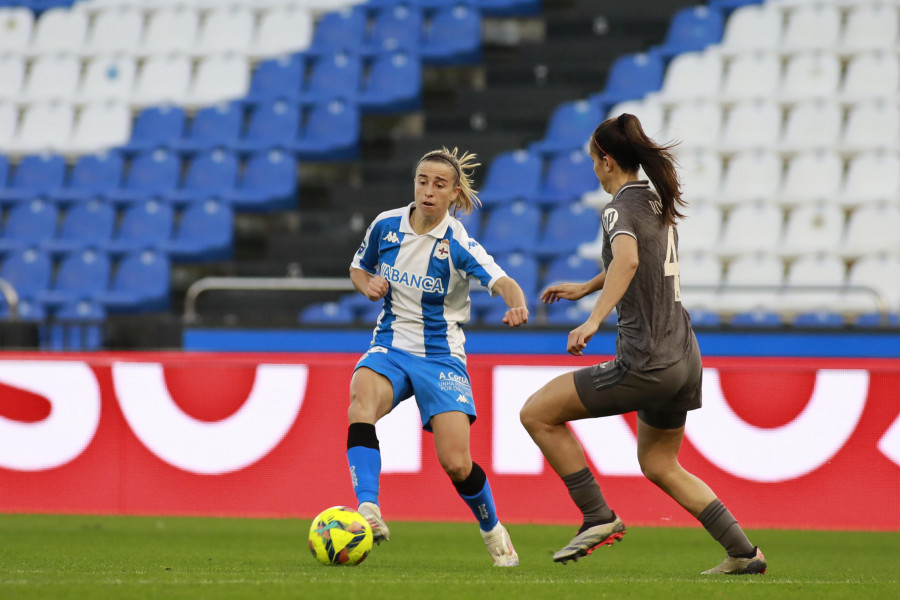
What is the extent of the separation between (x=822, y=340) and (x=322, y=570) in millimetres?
5658

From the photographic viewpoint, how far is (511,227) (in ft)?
38.5

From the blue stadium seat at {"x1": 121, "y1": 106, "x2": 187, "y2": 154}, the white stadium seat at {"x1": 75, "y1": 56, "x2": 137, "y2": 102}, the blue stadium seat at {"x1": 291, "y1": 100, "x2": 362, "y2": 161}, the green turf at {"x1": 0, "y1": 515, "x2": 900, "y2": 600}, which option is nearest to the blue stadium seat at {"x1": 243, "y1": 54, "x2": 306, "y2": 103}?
the blue stadium seat at {"x1": 291, "y1": 100, "x2": 362, "y2": 161}

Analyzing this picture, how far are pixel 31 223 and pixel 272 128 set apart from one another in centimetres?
306

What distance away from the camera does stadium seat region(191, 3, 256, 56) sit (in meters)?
15.3

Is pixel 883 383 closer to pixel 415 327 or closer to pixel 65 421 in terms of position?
pixel 415 327

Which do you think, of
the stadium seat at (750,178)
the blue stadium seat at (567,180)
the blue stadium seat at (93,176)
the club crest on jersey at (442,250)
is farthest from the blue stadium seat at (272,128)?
the club crest on jersey at (442,250)

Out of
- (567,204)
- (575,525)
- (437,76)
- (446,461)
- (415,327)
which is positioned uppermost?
→ (437,76)

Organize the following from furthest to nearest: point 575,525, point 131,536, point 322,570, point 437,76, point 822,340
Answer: point 437,76 → point 822,340 → point 575,525 → point 131,536 → point 322,570

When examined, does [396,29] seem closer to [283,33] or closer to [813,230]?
[283,33]

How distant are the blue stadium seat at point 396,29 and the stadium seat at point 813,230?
5.50 m

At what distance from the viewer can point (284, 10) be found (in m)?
15.4

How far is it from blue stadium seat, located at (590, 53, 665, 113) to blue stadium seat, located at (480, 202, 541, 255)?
73.1 inches

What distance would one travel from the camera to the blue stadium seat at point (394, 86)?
13.8 metres

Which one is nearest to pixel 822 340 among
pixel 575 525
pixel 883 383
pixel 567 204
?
pixel 883 383
